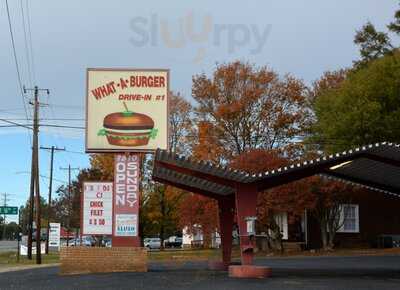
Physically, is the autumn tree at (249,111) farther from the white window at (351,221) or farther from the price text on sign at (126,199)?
the price text on sign at (126,199)

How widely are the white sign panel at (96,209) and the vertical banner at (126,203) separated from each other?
106 cm

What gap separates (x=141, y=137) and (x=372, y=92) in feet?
52.3

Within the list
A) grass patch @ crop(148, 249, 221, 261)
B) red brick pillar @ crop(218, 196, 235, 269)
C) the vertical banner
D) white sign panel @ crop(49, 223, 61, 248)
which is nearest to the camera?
the vertical banner

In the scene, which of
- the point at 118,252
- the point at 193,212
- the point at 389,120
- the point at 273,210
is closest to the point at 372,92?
the point at 389,120

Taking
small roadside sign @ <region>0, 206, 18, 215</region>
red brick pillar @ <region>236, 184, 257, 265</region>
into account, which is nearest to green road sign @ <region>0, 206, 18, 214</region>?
small roadside sign @ <region>0, 206, 18, 215</region>

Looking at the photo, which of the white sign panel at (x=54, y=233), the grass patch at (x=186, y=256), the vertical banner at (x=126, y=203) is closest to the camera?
the vertical banner at (x=126, y=203)

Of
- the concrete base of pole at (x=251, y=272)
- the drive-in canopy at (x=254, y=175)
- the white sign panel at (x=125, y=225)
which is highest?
the drive-in canopy at (x=254, y=175)

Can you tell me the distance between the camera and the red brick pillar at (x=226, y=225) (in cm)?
2703

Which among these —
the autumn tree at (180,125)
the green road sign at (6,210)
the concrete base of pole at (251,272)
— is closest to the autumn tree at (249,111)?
the autumn tree at (180,125)

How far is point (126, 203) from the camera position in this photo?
27.0 m

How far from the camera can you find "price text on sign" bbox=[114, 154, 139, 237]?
26.7 metres

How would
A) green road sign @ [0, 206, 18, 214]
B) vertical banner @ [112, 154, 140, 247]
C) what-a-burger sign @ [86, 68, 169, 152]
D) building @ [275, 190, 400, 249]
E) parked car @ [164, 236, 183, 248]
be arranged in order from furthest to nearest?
1. parked car @ [164, 236, 183, 248]
2. green road sign @ [0, 206, 18, 214]
3. building @ [275, 190, 400, 249]
4. what-a-burger sign @ [86, 68, 169, 152]
5. vertical banner @ [112, 154, 140, 247]

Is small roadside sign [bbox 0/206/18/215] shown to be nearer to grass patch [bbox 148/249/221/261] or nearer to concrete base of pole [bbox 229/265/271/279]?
grass patch [bbox 148/249/221/261]

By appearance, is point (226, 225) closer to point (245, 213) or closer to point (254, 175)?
point (245, 213)
